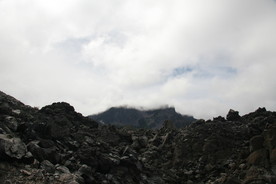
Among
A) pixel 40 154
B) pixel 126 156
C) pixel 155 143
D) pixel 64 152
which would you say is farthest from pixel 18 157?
pixel 155 143

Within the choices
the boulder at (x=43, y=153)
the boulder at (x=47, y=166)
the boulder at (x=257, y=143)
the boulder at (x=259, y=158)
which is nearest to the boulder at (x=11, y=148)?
the boulder at (x=43, y=153)

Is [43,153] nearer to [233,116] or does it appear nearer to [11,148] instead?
[11,148]

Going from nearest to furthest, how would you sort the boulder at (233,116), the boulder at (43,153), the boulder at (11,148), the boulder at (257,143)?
1. the boulder at (11,148)
2. the boulder at (43,153)
3. the boulder at (257,143)
4. the boulder at (233,116)

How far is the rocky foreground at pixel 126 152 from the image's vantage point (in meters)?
26.5

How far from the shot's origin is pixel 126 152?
36.9m

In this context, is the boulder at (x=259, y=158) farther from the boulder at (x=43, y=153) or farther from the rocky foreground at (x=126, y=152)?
the boulder at (x=43, y=153)

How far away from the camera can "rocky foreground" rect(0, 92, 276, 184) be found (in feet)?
86.8

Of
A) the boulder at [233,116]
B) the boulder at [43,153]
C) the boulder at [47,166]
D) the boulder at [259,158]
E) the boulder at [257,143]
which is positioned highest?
the boulder at [233,116]

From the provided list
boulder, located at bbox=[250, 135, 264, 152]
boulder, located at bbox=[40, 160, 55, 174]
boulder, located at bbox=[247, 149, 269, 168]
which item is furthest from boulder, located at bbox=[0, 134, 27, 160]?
boulder, located at bbox=[250, 135, 264, 152]

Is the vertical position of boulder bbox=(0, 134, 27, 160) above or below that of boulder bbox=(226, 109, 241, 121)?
below

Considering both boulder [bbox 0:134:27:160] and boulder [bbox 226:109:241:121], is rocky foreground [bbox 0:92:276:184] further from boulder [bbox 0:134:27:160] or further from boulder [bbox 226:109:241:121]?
boulder [bbox 226:109:241:121]

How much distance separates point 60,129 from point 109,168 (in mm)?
7596

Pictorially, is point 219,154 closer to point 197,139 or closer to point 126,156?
point 197,139

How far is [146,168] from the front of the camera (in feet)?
120
